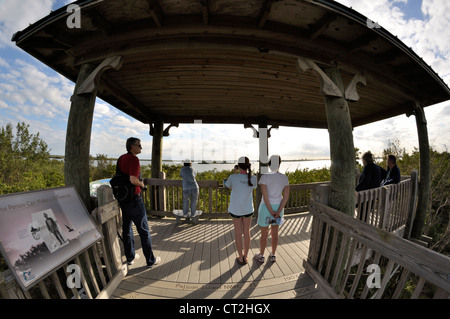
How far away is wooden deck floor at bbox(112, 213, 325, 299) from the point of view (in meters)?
2.22

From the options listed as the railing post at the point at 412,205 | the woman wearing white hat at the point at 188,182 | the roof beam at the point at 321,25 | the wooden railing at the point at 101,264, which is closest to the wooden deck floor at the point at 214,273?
the wooden railing at the point at 101,264

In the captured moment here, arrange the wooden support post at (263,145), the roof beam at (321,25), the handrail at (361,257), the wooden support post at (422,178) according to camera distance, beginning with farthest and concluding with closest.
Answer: the wooden support post at (263,145)
the wooden support post at (422,178)
the roof beam at (321,25)
the handrail at (361,257)

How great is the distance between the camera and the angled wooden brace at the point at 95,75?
8.55 ft

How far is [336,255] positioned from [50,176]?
523 inches

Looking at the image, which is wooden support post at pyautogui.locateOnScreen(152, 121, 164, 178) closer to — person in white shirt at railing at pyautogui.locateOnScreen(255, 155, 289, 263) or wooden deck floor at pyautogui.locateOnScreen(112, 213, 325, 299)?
wooden deck floor at pyautogui.locateOnScreen(112, 213, 325, 299)

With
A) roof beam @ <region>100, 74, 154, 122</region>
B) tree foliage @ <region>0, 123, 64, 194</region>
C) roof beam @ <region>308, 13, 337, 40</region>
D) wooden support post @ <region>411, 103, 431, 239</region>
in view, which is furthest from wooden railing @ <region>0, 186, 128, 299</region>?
tree foliage @ <region>0, 123, 64, 194</region>

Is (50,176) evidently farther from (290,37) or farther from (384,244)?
(384,244)

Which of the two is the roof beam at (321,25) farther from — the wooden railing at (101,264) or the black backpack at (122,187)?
the wooden railing at (101,264)

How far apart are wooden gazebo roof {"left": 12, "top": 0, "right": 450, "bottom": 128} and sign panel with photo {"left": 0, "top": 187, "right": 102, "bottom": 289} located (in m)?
2.22

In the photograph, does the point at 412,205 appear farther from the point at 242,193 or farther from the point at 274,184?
the point at 242,193

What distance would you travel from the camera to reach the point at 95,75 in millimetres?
2652

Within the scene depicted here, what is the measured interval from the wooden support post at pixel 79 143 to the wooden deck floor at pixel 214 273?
53.4 inches

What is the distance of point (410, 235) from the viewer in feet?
15.7

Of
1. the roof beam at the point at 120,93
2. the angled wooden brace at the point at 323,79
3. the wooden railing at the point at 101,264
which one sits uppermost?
the roof beam at the point at 120,93
